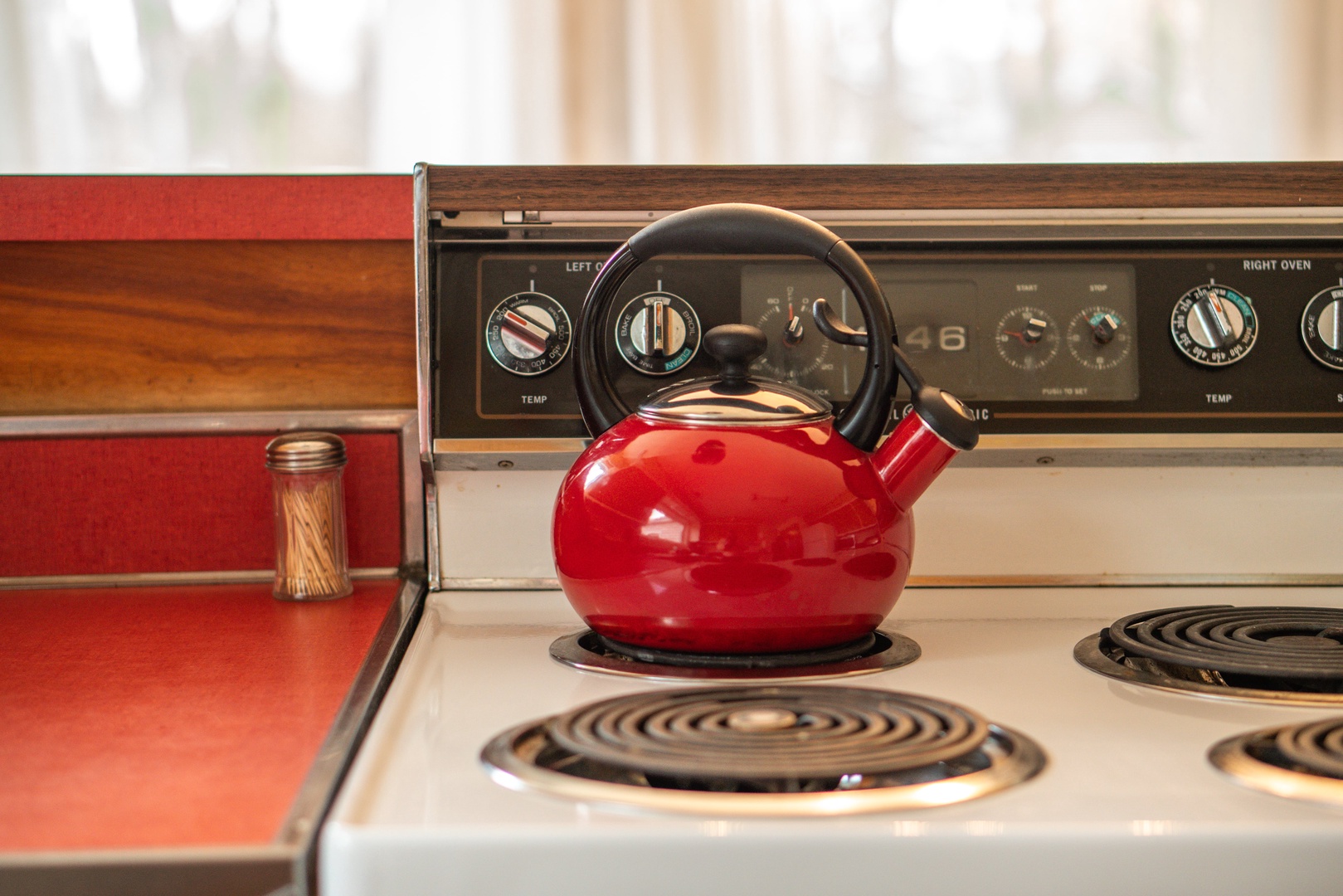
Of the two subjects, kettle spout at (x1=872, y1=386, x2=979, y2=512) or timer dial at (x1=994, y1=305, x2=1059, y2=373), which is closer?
kettle spout at (x1=872, y1=386, x2=979, y2=512)

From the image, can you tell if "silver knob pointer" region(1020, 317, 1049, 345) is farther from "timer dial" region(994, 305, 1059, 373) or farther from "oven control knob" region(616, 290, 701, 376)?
"oven control knob" region(616, 290, 701, 376)

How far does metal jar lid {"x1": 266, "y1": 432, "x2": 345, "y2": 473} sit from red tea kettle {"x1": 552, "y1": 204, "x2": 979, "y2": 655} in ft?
0.94

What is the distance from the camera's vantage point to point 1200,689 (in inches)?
26.5

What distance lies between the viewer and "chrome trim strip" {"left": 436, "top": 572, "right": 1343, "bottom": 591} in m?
0.99

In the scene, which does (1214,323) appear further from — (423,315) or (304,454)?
(304,454)

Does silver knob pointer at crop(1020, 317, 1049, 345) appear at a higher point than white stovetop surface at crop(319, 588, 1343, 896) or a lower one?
higher

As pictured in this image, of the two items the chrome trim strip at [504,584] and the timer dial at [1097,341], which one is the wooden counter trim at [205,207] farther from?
the timer dial at [1097,341]

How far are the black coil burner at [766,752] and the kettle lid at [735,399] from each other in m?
0.19

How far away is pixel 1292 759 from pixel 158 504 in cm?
95

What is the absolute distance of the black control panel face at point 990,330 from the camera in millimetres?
951

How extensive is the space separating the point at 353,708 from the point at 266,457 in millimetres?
411

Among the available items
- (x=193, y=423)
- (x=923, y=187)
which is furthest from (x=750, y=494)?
(x=193, y=423)

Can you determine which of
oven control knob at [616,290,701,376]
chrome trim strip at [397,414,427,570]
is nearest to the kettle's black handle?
oven control knob at [616,290,701,376]

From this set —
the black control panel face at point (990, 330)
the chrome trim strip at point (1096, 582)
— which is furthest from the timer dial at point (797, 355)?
the chrome trim strip at point (1096, 582)
